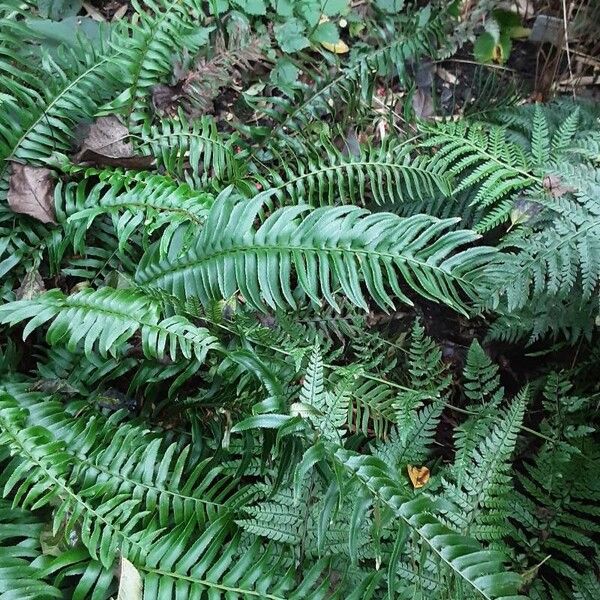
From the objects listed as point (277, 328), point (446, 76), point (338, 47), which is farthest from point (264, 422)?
point (446, 76)

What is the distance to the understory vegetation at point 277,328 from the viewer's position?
5.74ft

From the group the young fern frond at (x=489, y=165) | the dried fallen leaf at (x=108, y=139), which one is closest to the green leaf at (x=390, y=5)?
the young fern frond at (x=489, y=165)

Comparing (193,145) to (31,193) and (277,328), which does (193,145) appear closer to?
(31,193)

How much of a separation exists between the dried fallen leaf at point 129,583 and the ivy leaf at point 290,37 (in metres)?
2.39

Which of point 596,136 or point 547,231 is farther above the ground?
point 596,136

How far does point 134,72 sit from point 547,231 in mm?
1680

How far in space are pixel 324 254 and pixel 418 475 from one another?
3.14 feet

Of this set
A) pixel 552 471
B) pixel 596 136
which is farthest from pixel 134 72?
pixel 552 471

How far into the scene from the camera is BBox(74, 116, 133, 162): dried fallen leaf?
247cm

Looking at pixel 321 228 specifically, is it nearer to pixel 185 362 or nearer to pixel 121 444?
pixel 185 362

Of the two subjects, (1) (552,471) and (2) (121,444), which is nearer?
(2) (121,444)

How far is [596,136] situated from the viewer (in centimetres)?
244

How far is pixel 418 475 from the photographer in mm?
2334

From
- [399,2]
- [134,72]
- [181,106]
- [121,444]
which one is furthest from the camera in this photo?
[399,2]
